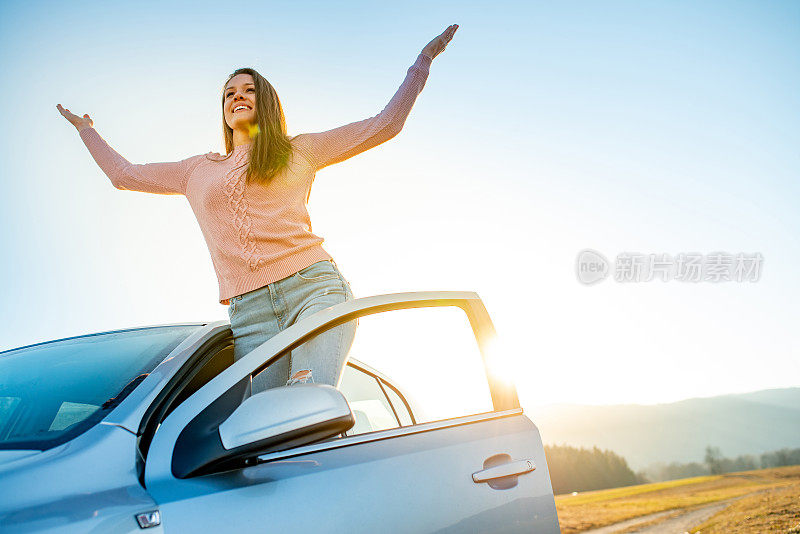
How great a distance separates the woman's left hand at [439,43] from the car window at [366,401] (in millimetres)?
1493

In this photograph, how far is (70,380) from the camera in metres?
1.53

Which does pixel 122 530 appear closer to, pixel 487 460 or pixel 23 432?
pixel 23 432

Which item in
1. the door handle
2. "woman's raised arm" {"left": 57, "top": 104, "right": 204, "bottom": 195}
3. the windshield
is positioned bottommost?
the door handle

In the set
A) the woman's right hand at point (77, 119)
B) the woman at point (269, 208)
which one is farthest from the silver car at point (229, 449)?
the woman's right hand at point (77, 119)

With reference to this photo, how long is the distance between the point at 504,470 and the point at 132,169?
1945 mm

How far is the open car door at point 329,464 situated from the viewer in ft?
3.70

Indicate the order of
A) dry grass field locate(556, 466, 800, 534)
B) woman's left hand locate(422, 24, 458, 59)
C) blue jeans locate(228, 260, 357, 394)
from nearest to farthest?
1. blue jeans locate(228, 260, 357, 394)
2. woman's left hand locate(422, 24, 458, 59)
3. dry grass field locate(556, 466, 800, 534)

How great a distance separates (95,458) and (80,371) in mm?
484

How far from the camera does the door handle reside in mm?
1582

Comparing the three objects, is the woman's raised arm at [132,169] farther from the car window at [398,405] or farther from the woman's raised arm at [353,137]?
the car window at [398,405]

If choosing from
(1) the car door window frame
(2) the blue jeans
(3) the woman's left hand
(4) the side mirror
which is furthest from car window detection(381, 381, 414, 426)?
(4) the side mirror

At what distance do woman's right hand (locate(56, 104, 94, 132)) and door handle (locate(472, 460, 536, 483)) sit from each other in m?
2.43

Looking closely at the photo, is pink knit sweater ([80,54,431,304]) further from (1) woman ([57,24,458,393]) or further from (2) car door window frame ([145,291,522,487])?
(2) car door window frame ([145,291,522,487])

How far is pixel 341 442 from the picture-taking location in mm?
1465
